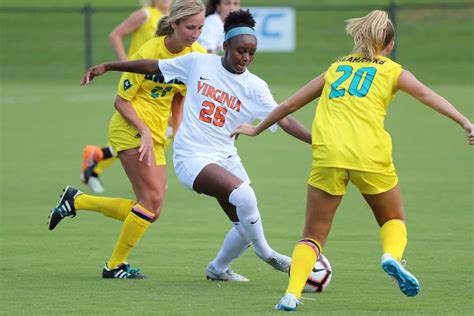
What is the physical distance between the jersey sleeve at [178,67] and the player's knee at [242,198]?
3.09ft

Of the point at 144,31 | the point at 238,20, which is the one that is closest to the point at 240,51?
the point at 238,20

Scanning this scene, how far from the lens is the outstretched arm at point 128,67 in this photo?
766cm

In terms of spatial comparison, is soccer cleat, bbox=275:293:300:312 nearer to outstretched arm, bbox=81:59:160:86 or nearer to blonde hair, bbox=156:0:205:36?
outstretched arm, bbox=81:59:160:86

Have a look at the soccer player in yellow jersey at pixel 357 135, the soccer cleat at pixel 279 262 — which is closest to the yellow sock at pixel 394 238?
the soccer player in yellow jersey at pixel 357 135

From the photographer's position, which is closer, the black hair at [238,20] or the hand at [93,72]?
the black hair at [238,20]

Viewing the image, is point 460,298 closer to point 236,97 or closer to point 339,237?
point 236,97

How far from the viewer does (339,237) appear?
9758 mm

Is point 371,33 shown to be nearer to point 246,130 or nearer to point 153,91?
point 246,130

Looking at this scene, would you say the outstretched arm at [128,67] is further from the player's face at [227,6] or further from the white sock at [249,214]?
the player's face at [227,6]

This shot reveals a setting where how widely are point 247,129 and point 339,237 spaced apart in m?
3.08

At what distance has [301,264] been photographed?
6.65 metres

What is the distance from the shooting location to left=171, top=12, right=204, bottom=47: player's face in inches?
313

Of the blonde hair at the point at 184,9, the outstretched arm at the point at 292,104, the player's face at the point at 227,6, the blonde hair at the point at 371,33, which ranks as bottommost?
the player's face at the point at 227,6

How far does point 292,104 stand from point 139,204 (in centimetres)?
171
